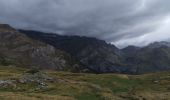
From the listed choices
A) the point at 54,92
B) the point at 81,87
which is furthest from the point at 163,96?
the point at 54,92

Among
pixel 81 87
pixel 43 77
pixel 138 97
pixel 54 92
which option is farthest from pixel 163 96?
pixel 43 77

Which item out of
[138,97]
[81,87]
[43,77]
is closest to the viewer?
[138,97]

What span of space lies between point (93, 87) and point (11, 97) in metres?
34.6

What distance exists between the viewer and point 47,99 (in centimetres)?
7462

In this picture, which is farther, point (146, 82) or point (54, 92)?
point (146, 82)

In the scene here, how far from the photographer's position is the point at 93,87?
101m

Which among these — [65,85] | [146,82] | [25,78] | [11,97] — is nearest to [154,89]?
[146,82]

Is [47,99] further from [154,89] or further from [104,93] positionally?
[154,89]

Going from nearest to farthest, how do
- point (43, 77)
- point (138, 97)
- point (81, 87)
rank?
1. point (138, 97)
2. point (81, 87)
3. point (43, 77)

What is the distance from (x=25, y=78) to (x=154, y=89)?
44.7 metres

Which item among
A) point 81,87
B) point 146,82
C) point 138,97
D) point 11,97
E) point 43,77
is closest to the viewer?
point 11,97

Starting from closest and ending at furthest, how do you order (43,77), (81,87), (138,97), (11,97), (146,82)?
(11,97) < (138,97) < (81,87) < (43,77) < (146,82)

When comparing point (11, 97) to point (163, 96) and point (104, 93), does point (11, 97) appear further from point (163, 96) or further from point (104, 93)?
point (163, 96)

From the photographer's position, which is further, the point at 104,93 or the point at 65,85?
the point at 65,85
